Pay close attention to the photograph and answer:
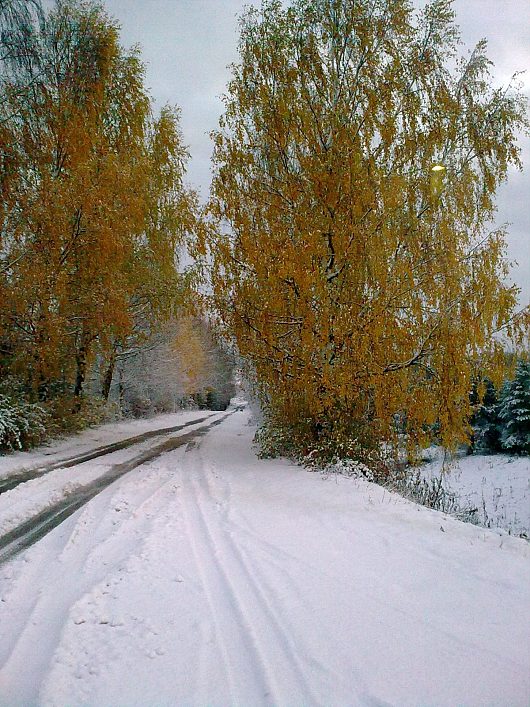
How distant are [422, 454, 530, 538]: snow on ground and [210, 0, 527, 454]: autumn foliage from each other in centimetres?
460

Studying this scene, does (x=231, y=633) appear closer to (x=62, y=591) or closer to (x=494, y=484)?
(x=62, y=591)

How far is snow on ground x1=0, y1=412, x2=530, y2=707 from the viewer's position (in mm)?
2459

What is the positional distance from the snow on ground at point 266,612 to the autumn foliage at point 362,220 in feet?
11.8

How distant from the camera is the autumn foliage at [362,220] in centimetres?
863

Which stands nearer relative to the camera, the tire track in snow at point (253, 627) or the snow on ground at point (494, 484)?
the tire track in snow at point (253, 627)

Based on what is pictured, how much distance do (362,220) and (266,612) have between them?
310 inches

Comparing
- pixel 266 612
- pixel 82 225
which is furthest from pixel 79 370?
pixel 266 612

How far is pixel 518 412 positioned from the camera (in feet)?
66.5

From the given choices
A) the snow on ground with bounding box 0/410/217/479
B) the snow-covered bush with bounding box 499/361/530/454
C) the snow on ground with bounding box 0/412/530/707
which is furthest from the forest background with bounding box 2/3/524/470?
the snow-covered bush with bounding box 499/361/530/454

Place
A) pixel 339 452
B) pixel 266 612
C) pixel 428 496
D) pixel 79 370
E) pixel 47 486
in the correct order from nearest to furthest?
pixel 266 612, pixel 47 486, pixel 428 496, pixel 339 452, pixel 79 370

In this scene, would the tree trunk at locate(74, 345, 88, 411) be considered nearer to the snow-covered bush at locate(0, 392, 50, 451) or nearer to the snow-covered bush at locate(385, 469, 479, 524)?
the snow-covered bush at locate(0, 392, 50, 451)

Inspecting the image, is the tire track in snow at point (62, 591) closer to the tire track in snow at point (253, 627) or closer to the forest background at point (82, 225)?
the tire track in snow at point (253, 627)

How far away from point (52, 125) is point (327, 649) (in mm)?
12499

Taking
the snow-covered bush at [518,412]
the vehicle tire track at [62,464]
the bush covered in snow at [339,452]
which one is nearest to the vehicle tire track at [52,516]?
the vehicle tire track at [62,464]
